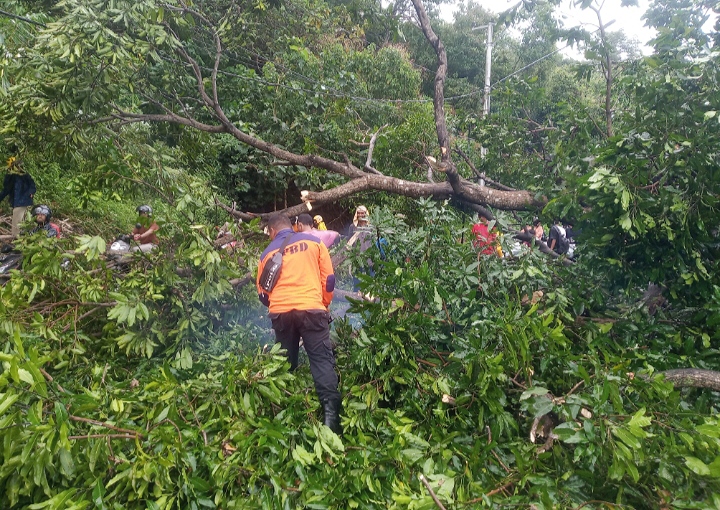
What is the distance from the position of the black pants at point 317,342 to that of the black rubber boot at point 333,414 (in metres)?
0.03

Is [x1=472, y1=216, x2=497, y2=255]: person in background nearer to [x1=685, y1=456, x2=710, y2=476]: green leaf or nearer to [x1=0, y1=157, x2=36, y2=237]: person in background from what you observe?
[x1=685, y1=456, x2=710, y2=476]: green leaf

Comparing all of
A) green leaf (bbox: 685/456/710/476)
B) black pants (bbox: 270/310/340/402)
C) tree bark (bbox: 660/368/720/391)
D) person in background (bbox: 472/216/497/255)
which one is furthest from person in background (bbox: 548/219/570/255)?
green leaf (bbox: 685/456/710/476)

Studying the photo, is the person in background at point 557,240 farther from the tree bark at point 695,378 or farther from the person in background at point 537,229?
the tree bark at point 695,378

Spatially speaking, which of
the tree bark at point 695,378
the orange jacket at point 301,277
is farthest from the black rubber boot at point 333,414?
the tree bark at point 695,378

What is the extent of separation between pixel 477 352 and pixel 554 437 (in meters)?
0.60

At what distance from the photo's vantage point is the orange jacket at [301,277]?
3.07m

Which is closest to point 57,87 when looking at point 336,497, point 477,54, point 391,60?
point 336,497

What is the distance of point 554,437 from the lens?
2496 millimetres

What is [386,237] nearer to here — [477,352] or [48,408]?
[477,352]

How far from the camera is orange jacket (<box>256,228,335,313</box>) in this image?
121 inches

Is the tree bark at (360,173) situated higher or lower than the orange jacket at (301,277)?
higher

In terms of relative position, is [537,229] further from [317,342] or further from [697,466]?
[697,466]

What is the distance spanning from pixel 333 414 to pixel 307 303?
74 centimetres

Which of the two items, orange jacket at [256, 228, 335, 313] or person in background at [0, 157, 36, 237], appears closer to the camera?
orange jacket at [256, 228, 335, 313]
